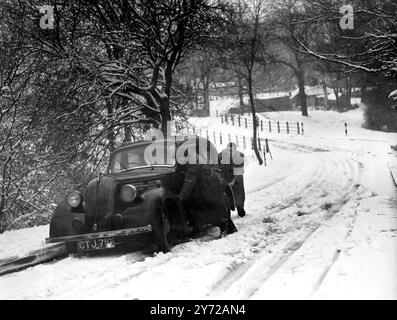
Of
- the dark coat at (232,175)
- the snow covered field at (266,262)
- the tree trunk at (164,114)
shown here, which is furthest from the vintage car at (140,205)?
the tree trunk at (164,114)

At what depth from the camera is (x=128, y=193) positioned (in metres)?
6.75

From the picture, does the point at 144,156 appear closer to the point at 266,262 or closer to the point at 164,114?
the point at 266,262

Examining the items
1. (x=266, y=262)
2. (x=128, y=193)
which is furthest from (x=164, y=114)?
(x=266, y=262)

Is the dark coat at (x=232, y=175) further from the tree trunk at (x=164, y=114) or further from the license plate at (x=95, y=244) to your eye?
the license plate at (x=95, y=244)

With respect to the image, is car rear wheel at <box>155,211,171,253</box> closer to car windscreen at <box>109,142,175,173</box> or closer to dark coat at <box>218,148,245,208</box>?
car windscreen at <box>109,142,175,173</box>

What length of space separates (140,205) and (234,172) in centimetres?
418

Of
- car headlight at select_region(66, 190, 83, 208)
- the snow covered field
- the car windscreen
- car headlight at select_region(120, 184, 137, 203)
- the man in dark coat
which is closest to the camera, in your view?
the snow covered field

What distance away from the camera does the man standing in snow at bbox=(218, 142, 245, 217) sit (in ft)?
33.4

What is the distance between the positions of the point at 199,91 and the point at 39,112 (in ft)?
19.9

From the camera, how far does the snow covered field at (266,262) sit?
15.3ft

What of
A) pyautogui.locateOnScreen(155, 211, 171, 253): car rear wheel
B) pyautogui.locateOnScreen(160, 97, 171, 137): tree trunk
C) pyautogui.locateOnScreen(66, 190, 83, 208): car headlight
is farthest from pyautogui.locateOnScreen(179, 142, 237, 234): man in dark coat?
pyautogui.locateOnScreen(160, 97, 171, 137): tree trunk

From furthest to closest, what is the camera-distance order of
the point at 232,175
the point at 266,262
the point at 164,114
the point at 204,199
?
the point at 164,114
the point at 232,175
the point at 204,199
the point at 266,262

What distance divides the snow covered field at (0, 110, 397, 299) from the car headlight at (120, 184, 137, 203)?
850 millimetres
